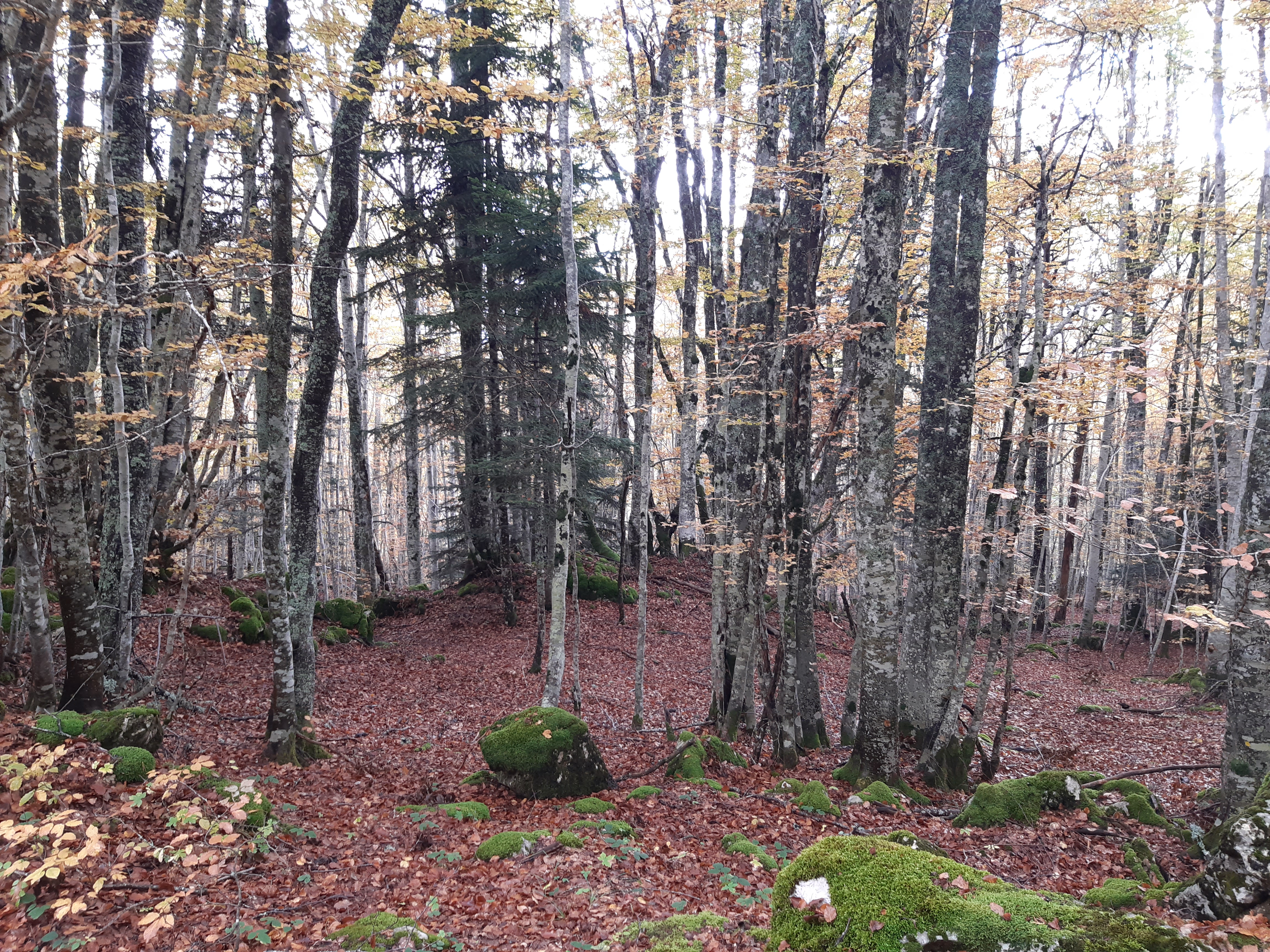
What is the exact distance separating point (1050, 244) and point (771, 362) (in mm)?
6379

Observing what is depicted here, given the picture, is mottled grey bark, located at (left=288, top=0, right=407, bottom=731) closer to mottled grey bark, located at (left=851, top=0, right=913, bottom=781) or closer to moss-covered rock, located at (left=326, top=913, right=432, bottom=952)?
moss-covered rock, located at (left=326, top=913, right=432, bottom=952)

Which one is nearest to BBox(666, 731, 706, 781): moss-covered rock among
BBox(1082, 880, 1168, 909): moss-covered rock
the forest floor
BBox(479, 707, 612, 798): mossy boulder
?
the forest floor

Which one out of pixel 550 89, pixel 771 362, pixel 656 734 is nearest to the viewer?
pixel 771 362

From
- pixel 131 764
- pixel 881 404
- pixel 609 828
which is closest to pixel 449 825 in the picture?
pixel 609 828

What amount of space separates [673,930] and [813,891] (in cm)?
186

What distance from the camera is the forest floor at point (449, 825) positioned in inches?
175

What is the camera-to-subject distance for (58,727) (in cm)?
573

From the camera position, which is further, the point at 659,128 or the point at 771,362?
the point at 659,128

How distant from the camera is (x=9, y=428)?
5.82 metres

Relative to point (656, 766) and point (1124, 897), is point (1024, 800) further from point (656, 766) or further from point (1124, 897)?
point (656, 766)

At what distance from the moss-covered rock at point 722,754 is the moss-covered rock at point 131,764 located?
20.2ft

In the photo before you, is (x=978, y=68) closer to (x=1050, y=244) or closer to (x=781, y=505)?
(x=1050, y=244)

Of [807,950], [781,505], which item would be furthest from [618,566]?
[807,950]

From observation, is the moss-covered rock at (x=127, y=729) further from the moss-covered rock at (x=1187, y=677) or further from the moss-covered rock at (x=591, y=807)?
the moss-covered rock at (x=1187, y=677)
